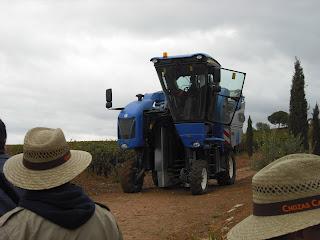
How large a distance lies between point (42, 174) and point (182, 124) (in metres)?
11.1

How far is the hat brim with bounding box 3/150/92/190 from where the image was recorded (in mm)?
2961

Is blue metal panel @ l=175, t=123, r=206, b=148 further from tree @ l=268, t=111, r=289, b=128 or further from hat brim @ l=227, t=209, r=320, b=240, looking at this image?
tree @ l=268, t=111, r=289, b=128

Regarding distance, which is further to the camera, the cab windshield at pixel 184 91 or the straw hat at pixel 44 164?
the cab windshield at pixel 184 91

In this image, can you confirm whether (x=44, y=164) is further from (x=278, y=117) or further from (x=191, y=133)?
(x=278, y=117)

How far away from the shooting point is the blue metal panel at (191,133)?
13.8 metres

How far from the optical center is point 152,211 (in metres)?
11.8

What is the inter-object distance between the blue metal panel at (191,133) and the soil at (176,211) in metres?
1.31

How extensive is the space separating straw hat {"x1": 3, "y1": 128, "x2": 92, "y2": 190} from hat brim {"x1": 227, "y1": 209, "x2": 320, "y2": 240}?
1134 millimetres

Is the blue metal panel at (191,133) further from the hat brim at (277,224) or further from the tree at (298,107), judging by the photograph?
the tree at (298,107)

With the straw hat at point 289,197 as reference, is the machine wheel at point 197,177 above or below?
below

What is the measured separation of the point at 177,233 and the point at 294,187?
7.35 meters

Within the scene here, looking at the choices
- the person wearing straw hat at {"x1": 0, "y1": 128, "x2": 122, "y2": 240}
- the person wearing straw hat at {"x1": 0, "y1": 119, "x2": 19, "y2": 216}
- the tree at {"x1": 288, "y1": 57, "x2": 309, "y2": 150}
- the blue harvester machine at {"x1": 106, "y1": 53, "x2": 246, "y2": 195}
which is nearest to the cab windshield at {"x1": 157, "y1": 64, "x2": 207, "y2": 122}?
the blue harvester machine at {"x1": 106, "y1": 53, "x2": 246, "y2": 195}

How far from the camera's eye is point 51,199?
291cm

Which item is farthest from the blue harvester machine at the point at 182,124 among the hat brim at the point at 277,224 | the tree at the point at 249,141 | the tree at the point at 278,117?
the tree at the point at 278,117
